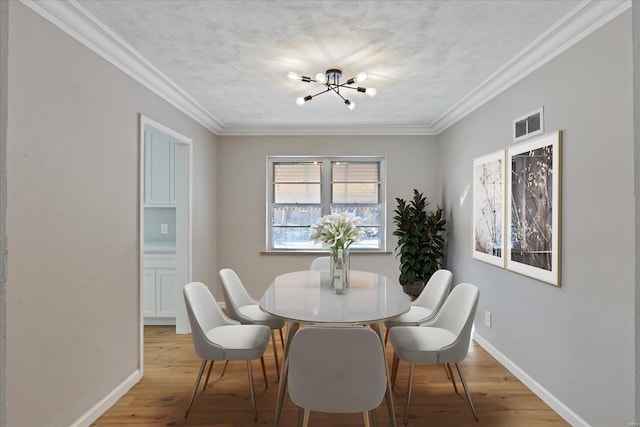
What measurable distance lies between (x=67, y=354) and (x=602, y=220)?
3.20m

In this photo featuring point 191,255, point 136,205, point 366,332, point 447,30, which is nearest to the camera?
point 366,332

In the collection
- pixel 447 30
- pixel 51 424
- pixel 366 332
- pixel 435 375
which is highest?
pixel 447 30

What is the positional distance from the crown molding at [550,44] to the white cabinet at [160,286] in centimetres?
372

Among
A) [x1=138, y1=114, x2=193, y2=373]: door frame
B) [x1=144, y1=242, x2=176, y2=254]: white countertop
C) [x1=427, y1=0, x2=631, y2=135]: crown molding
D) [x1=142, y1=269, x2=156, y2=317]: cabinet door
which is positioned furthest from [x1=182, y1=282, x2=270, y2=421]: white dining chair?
[x1=427, y1=0, x2=631, y2=135]: crown molding

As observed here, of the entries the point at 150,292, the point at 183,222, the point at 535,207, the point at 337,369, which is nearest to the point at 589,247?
the point at 535,207

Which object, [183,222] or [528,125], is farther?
[183,222]

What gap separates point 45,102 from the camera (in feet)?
6.33

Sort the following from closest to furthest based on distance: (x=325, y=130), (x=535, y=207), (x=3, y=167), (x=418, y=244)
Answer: (x=3, y=167)
(x=535, y=207)
(x=418, y=244)
(x=325, y=130)

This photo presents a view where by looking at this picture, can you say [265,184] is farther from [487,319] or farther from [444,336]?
[444,336]

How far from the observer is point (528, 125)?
2.79 m

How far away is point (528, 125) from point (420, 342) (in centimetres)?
186

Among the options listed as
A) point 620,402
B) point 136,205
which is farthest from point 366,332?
point 136,205

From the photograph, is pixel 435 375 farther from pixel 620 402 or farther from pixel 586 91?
pixel 586 91

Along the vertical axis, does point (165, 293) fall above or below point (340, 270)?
below
